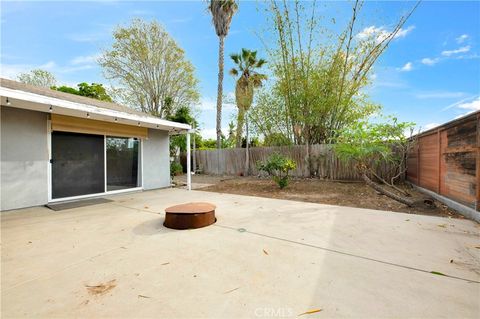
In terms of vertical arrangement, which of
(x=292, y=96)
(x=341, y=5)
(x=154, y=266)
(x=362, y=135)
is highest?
(x=341, y=5)

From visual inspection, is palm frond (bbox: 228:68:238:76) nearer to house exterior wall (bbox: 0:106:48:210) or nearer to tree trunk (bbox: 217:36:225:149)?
tree trunk (bbox: 217:36:225:149)

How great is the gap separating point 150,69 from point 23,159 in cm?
1122

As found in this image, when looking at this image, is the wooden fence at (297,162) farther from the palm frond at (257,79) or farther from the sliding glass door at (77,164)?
the sliding glass door at (77,164)

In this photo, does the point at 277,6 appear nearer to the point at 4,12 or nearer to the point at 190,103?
the point at 4,12

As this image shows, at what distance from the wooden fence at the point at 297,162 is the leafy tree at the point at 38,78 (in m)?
14.5

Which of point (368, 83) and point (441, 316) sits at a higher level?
Result: point (368, 83)

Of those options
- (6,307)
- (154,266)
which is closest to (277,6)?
(154,266)

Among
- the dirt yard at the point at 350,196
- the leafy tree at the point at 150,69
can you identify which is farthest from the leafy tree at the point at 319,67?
the leafy tree at the point at 150,69

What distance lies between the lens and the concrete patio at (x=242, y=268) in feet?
4.68

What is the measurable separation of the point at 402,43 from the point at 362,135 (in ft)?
13.7

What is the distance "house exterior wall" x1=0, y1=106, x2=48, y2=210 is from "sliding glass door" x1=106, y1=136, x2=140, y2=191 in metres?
1.35

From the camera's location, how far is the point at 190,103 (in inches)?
587

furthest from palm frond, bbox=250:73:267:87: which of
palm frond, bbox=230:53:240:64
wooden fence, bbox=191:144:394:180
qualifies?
wooden fence, bbox=191:144:394:180

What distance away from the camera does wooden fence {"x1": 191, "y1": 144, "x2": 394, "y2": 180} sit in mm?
7902
